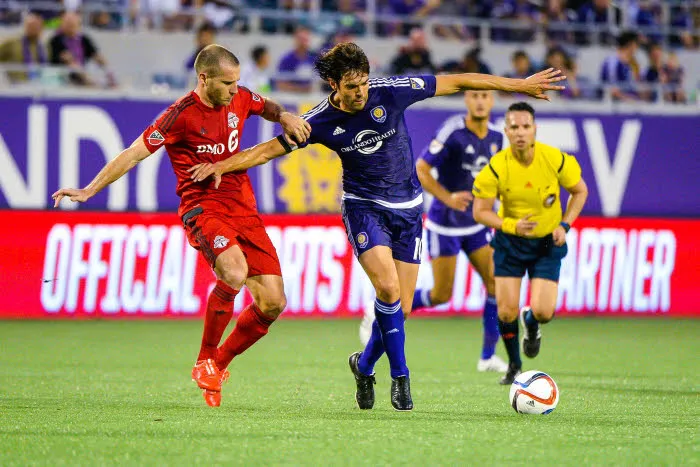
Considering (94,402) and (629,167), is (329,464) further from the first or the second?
(629,167)

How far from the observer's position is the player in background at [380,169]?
7852mm

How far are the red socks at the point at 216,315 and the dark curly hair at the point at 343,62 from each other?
1.61 metres

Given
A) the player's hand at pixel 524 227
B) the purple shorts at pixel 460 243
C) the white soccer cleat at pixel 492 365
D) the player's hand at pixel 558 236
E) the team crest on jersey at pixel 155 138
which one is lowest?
the white soccer cleat at pixel 492 365

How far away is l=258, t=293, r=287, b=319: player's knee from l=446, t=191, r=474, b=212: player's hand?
3200mm

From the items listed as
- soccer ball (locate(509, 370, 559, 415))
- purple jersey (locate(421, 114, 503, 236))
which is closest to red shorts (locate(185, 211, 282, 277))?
soccer ball (locate(509, 370, 559, 415))

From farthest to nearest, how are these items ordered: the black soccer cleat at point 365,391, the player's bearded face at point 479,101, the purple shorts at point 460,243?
the purple shorts at point 460,243, the player's bearded face at point 479,101, the black soccer cleat at point 365,391

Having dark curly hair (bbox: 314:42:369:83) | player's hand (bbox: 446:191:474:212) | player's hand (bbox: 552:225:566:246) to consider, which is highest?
dark curly hair (bbox: 314:42:369:83)

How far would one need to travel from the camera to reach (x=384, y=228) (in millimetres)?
8102

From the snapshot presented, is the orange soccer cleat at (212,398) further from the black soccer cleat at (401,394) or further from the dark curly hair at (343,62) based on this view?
the dark curly hair at (343,62)

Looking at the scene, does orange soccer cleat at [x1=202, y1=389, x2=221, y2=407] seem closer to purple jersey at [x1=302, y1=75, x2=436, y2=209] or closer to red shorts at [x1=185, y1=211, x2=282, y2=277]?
red shorts at [x1=185, y1=211, x2=282, y2=277]

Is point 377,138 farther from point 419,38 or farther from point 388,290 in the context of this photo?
point 419,38

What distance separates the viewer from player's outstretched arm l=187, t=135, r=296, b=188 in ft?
26.0

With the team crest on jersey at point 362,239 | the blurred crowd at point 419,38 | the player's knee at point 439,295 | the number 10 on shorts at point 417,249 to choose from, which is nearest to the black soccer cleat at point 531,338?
the player's knee at point 439,295

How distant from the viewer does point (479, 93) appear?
11.3 m
